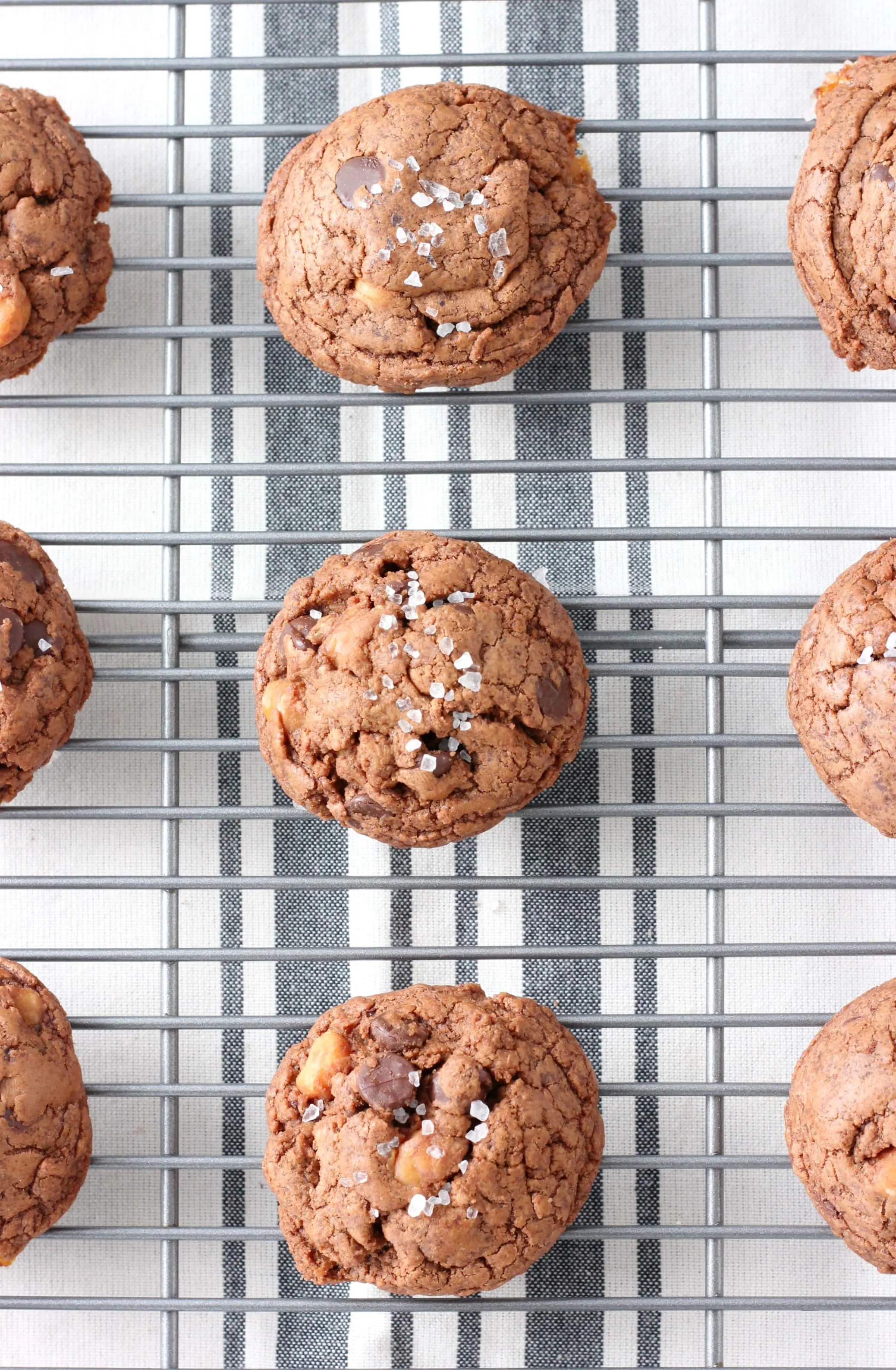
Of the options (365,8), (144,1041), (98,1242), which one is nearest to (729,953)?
(144,1041)

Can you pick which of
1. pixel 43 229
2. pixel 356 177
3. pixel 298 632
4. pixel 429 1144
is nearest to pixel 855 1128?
pixel 429 1144

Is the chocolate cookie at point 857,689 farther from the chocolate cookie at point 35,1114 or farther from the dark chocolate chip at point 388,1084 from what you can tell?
the chocolate cookie at point 35,1114

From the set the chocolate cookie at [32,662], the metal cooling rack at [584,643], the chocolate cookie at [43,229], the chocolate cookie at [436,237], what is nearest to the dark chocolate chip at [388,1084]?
the metal cooling rack at [584,643]

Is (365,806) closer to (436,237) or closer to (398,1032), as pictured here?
(398,1032)

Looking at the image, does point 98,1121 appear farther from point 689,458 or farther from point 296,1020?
point 689,458

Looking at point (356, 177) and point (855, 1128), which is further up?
point (356, 177)
